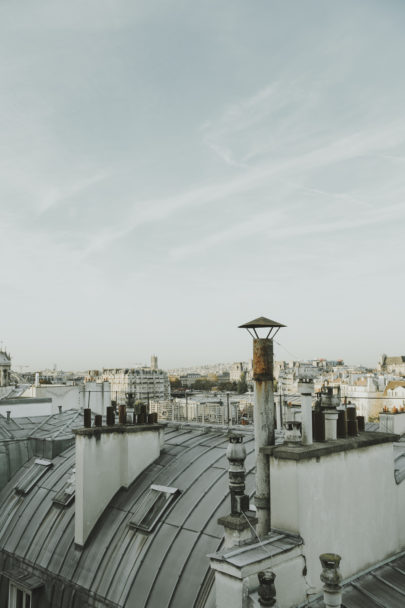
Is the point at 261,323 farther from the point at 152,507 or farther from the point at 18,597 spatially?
the point at 18,597

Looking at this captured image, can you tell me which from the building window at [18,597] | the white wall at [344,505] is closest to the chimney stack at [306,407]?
the white wall at [344,505]

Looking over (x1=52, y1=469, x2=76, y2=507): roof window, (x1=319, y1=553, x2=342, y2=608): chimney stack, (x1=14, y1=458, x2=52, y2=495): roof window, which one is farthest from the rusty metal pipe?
(x1=14, y1=458, x2=52, y2=495): roof window

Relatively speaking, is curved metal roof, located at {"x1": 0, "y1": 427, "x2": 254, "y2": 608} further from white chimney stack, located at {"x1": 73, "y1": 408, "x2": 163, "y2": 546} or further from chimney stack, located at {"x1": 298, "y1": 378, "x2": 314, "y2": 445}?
chimney stack, located at {"x1": 298, "y1": 378, "x2": 314, "y2": 445}

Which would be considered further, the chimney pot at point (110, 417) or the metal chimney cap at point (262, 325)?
the chimney pot at point (110, 417)

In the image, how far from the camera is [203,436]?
16953mm

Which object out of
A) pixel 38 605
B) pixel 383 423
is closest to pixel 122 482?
pixel 38 605

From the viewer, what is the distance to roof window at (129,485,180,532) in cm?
1257

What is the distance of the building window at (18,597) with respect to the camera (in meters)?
14.1

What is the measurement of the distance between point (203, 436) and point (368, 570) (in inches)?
313

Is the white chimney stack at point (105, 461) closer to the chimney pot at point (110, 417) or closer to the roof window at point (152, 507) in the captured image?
the chimney pot at point (110, 417)

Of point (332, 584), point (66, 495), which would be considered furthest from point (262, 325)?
point (66, 495)

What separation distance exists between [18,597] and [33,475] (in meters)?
4.88

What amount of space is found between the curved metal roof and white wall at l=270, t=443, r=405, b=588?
9.65ft

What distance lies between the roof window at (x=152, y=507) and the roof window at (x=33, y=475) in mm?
6647
